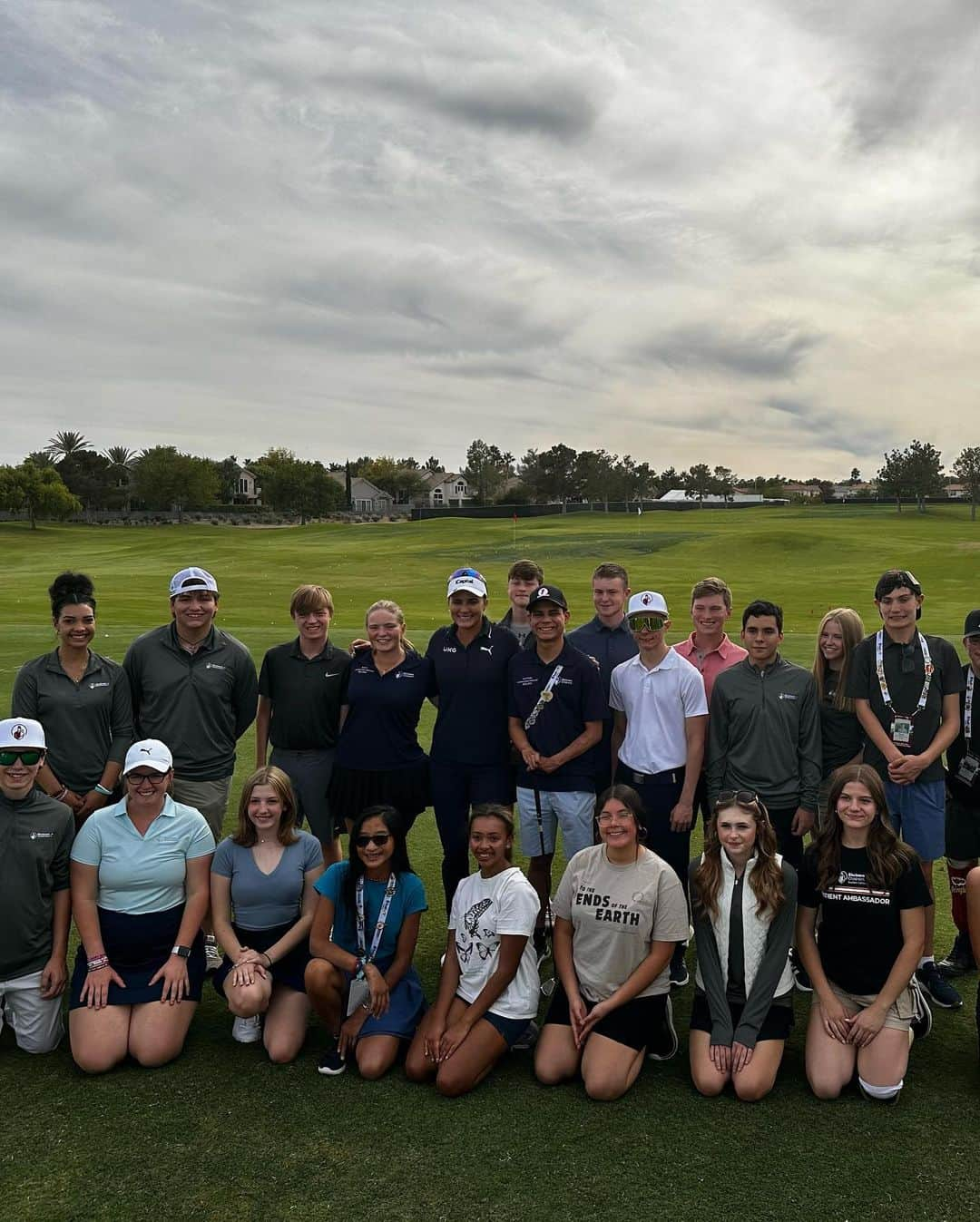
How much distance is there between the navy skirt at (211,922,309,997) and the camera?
5414 millimetres

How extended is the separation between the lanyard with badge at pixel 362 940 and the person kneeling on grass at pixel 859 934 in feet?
6.91

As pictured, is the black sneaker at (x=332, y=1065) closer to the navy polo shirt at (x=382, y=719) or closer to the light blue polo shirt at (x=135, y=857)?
the light blue polo shirt at (x=135, y=857)

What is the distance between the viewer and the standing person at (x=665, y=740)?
600cm

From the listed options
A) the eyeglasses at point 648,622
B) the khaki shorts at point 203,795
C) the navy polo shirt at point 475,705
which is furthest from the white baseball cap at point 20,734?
the eyeglasses at point 648,622

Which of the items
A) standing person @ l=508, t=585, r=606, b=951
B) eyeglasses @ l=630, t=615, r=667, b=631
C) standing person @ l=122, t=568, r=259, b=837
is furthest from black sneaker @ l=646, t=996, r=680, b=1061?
standing person @ l=122, t=568, r=259, b=837

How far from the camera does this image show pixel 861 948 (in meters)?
5.00

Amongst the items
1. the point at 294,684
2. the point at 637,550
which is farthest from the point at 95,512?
the point at 294,684

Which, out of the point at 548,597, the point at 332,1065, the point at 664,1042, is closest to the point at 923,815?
the point at 664,1042

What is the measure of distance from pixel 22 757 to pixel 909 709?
4.95m

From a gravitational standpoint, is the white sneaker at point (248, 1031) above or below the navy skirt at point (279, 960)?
below

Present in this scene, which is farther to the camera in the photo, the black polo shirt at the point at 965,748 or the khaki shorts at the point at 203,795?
the khaki shorts at the point at 203,795

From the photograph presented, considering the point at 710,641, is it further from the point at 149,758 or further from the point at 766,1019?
the point at 149,758

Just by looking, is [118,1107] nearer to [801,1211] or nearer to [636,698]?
[801,1211]

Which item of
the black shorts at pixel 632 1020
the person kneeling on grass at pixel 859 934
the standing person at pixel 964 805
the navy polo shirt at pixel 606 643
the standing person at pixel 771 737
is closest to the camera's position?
the person kneeling on grass at pixel 859 934
